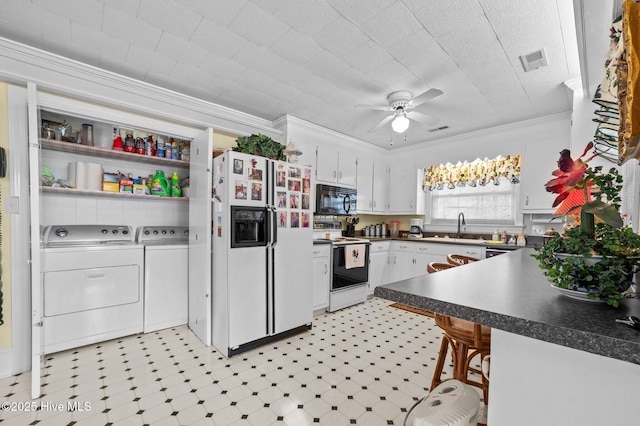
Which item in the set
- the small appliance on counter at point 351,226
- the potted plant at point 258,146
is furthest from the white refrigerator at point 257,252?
the small appliance on counter at point 351,226

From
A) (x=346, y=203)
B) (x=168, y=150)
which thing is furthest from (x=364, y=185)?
(x=168, y=150)

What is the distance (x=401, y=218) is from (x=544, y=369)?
184 inches

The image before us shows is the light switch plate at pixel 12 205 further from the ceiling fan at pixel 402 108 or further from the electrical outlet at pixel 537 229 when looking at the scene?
the electrical outlet at pixel 537 229

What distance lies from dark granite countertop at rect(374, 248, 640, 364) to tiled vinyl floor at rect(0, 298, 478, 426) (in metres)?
1.31

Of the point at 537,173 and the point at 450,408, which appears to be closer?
the point at 450,408

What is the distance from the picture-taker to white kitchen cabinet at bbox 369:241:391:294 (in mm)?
4160

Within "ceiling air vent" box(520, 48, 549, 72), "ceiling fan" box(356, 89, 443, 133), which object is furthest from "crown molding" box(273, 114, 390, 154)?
"ceiling air vent" box(520, 48, 549, 72)

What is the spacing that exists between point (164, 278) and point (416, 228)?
379 centimetres

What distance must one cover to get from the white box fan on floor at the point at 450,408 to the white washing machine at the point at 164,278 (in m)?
2.72

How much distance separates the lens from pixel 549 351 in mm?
660

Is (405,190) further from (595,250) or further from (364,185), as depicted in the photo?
(595,250)

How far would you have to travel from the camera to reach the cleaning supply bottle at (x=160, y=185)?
3067mm

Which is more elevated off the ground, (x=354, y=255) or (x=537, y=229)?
(x=537, y=229)

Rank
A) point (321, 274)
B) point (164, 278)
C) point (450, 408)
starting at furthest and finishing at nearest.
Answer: point (321, 274), point (164, 278), point (450, 408)
